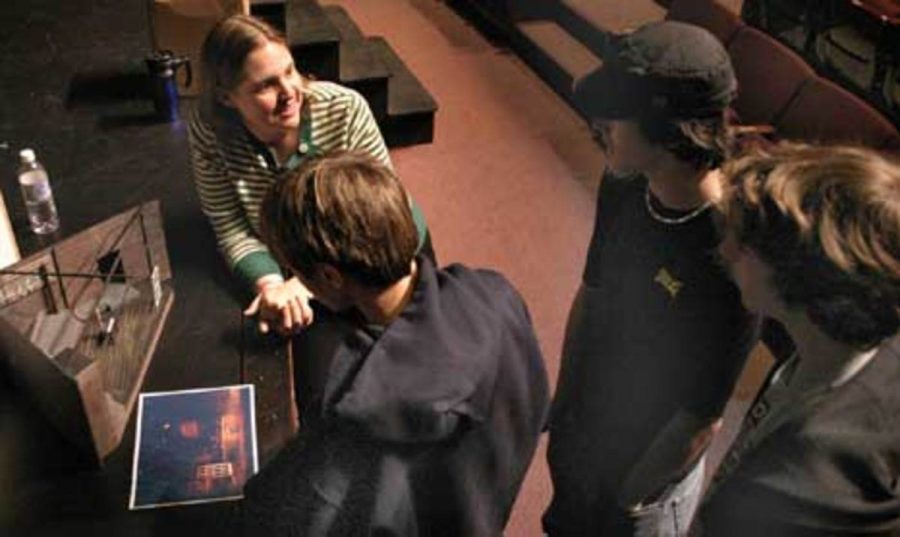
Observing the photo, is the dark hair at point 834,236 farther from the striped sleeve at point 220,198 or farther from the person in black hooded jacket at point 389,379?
the striped sleeve at point 220,198

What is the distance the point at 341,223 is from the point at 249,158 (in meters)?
0.78

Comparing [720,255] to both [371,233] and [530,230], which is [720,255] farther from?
[530,230]

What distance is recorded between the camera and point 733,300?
1358mm

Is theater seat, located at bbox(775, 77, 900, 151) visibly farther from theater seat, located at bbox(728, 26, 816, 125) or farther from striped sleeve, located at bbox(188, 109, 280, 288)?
striped sleeve, located at bbox(188, 109, 280, 288)

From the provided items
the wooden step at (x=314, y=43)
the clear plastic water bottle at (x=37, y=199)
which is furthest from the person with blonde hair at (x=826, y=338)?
the wooden step at (x=314, y=43)

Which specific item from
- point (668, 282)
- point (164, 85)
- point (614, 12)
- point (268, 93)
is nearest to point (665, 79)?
point (668, 282)

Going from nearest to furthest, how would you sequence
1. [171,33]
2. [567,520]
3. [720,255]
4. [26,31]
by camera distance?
1. [720,255]
2. [567,520]
3. [171,33]
4. [26,31]

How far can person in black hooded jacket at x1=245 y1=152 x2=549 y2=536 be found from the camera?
1.06 m

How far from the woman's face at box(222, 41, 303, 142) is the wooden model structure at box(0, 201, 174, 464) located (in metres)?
0.27

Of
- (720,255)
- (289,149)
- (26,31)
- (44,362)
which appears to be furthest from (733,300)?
(26,31)

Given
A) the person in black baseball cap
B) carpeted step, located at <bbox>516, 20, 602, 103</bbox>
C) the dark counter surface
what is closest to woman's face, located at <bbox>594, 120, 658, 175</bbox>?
the person in black baseball cap

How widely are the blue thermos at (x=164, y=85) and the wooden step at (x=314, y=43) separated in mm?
1220

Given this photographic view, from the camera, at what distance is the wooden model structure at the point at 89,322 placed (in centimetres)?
138

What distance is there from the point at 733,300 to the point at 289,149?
1.00m
